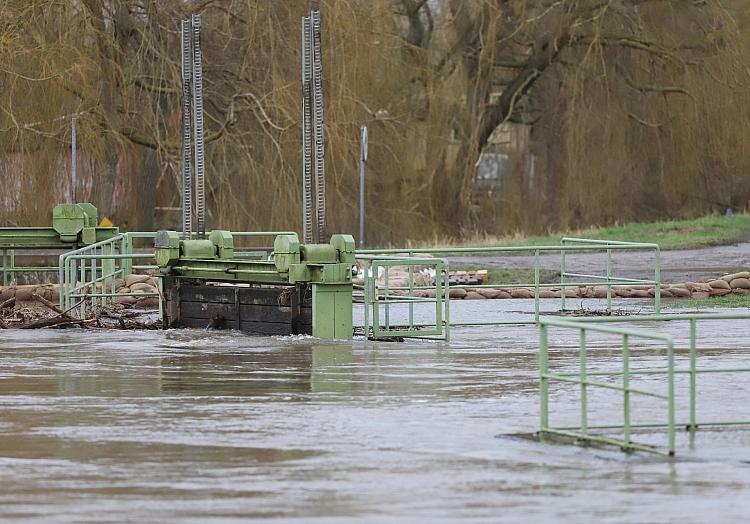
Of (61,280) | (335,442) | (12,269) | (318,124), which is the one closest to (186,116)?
(61,280)

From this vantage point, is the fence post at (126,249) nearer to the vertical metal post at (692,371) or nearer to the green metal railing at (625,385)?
the green metal railing at (625,385)

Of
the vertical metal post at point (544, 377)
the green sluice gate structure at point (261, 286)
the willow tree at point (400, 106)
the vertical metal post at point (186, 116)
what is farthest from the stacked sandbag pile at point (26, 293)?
the vertical metal post at point (544, 377)

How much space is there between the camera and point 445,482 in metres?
11.8

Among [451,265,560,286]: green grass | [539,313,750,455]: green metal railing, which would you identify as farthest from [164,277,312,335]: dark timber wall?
[451,265,560,286]: green grass

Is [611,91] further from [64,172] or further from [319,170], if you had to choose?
[319,170]

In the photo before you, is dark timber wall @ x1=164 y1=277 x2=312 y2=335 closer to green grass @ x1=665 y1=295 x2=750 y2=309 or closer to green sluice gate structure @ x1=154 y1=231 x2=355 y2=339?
green sluice gate structure @ x1=154 y1=231 x2=355 y2=339

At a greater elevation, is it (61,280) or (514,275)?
(61,280)

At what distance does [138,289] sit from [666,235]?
16437 mm

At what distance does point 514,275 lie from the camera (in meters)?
33.6

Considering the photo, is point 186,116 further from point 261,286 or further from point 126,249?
point 126,249

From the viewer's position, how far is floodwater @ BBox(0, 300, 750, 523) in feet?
35.9

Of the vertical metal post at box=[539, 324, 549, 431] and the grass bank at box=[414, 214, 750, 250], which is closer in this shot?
the vertical metal post at box=[539, 324, 549, 431]

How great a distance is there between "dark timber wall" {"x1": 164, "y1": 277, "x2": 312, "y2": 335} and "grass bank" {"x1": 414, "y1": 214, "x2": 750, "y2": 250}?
1572 centimetres

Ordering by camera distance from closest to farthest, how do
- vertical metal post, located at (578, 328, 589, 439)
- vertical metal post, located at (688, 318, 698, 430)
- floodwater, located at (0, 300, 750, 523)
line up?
1. floodwater, located at (0, 300, 750, 523)
2. vertical metal post, located at (578, 328, 589, 439)
3. vertical metal post, located at (688, 318, 698, 430)
